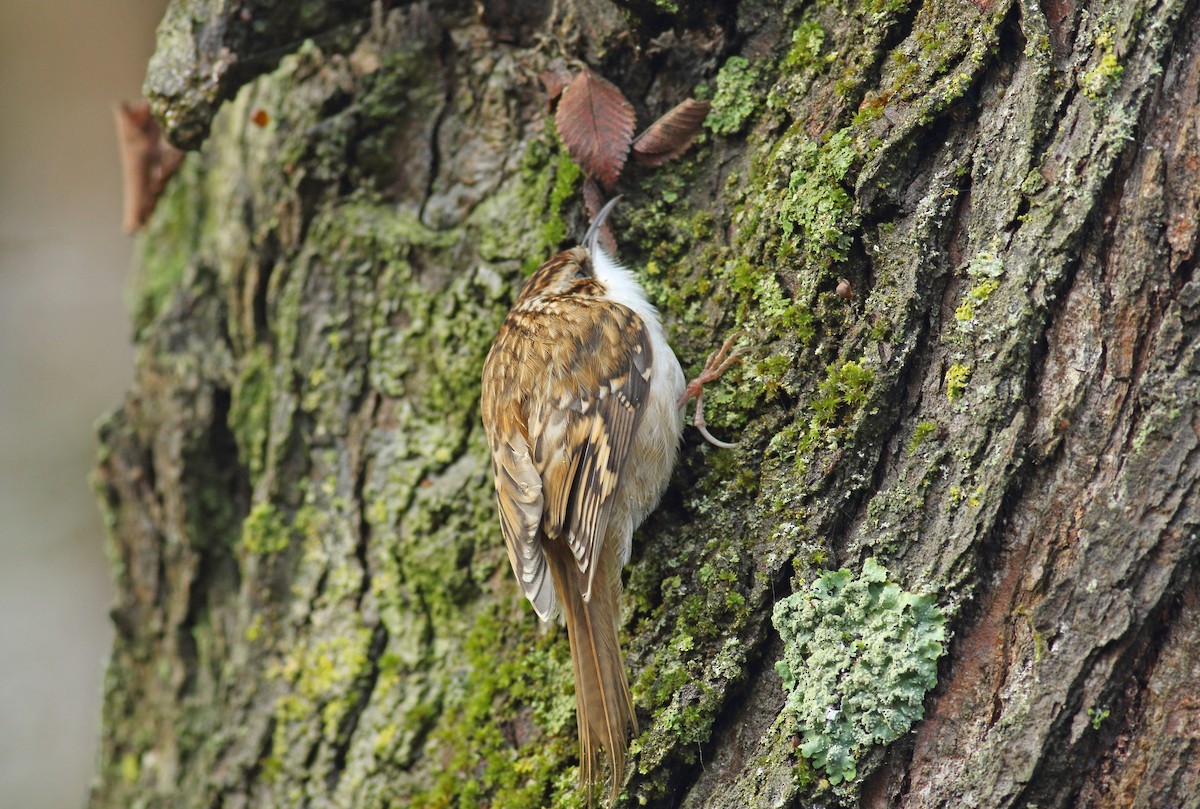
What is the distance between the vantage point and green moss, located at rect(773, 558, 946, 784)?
1608 millimetres

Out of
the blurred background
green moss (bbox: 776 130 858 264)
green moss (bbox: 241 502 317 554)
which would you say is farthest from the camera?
the blurred background

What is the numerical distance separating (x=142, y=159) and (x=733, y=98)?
7.18ft

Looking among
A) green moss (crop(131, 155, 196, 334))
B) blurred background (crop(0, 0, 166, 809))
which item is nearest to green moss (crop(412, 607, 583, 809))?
green moss (crop(131, 155, 196, 334))

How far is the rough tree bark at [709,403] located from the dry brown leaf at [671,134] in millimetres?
38

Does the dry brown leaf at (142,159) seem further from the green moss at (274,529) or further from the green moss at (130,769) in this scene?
the green moss at (130,769)

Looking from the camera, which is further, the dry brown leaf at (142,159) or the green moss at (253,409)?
the dry brown leaf at (142,159)

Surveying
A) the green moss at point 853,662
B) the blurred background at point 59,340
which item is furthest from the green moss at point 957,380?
the blurred background at point 59,340

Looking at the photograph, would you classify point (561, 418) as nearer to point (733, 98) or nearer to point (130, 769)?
point (733, 98)

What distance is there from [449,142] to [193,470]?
1.20m

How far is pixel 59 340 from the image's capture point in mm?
4914

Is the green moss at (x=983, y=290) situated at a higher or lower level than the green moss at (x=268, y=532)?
higher

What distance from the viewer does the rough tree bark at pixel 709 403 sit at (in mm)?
1532

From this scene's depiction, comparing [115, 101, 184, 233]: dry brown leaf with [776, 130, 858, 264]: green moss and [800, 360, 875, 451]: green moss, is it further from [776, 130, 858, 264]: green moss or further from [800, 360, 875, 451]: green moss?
[800, 360, 875, 451]: green moss

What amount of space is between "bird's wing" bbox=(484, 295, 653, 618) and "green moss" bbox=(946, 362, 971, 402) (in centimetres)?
76
